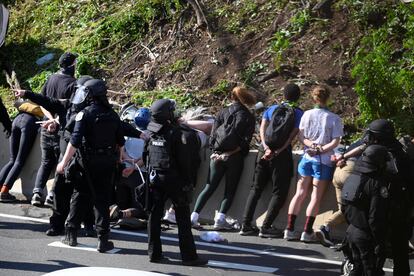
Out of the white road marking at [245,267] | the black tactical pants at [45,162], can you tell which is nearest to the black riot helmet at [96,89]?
the white road marking at [245,267]

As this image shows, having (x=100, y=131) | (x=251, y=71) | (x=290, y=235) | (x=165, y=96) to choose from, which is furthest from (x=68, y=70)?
(x=251, y=71)

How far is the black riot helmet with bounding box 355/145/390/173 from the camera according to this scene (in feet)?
26.7

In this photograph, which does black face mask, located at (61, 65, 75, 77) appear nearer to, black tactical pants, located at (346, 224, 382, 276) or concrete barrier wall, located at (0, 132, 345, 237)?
concrete barrier wall, located at (0, 132, 345, 237)

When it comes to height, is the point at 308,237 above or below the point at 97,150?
below

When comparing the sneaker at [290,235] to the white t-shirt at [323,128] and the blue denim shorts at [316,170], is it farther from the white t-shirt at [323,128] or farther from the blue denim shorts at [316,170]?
the white t-shirt at [323,128]

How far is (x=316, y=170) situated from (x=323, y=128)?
A: 1.69ft

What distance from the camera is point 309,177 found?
10.6 metres

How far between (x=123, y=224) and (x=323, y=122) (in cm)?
281

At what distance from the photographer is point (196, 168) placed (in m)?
10.6

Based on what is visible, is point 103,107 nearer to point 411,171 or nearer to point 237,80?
point 411,171

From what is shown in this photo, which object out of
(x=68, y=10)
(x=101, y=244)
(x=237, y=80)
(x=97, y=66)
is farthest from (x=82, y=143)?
(x=68, y=10)

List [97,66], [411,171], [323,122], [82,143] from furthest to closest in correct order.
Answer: [97,66], [323,122], [82,143], [411,171]

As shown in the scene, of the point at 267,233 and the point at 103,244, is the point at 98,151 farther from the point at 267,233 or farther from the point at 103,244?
the point at 267,233

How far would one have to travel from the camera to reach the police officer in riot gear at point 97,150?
371 inches
